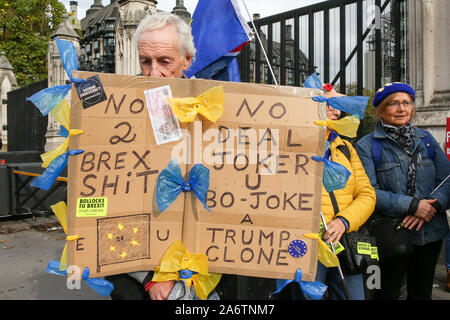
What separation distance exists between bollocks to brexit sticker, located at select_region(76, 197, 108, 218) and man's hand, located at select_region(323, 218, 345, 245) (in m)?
1.18

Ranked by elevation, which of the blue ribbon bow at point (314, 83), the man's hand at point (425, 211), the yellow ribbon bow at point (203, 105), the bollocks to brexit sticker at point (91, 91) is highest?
the blue ribbon bow at point (314, 83)

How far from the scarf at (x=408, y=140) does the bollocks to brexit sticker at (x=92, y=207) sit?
198 cm

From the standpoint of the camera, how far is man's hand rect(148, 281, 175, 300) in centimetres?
148

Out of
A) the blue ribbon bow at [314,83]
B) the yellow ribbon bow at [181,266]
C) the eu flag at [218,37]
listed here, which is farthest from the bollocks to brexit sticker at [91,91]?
the blue ribbon bow at [314,83]

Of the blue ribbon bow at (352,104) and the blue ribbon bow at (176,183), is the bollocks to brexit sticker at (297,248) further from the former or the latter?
the blue ribbon bow at (352,104)

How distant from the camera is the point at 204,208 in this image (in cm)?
146

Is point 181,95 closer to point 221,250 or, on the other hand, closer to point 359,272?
point 221,250

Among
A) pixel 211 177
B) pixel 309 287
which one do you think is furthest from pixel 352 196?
pixel 211 177

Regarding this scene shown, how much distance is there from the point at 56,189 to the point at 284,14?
526 centimetres

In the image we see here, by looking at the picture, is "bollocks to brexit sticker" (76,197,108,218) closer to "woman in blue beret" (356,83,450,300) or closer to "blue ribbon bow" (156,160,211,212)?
"blue ribbon bow" (156,160,211,212)

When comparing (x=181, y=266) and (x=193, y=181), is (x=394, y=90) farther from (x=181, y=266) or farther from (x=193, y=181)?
(x=181, y=266)

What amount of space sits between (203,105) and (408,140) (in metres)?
1.74

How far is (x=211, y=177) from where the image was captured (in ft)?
4.72

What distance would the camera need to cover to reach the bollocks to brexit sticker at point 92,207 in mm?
1404
